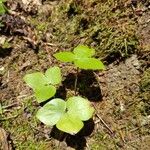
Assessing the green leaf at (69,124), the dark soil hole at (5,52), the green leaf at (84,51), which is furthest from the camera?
the dark soil hole at (5,52)

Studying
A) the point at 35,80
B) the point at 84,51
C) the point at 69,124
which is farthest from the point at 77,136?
the point at 84,51

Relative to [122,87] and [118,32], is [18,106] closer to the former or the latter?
[122,87]

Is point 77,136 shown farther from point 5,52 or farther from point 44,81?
point 5,52

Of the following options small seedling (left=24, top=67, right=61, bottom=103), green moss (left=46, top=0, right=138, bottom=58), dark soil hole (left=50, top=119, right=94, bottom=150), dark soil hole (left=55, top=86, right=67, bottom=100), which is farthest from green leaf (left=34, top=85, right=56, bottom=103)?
green moss (left=46, top=0, right=138, bottom=58)

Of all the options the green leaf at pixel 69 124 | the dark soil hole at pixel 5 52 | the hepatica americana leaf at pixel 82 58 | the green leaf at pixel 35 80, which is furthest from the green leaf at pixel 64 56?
the dark soil hole at pixel 5 52

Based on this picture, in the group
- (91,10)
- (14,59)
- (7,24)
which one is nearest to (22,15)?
(7,24)

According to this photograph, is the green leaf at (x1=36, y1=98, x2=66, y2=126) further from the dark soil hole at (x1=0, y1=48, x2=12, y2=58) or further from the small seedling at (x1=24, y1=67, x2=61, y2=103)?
the dark soil hole at (x1=0, y1=48, x2=12, y2=58)

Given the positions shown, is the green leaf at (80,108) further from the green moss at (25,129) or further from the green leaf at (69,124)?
the green moss at (25,129)
